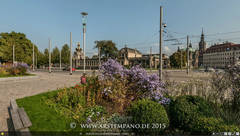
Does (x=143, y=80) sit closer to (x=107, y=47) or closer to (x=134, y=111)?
(x=134, y=111)

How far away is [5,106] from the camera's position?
18.2ft

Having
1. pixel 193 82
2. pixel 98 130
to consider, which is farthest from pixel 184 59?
pixel 98 130

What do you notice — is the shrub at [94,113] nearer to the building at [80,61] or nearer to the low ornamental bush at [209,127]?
the low ornamental bush at [209,127]

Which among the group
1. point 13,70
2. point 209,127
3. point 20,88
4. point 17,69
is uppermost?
point 17,69

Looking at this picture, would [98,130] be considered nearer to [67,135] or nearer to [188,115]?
[67,135]

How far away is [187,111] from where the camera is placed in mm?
3090

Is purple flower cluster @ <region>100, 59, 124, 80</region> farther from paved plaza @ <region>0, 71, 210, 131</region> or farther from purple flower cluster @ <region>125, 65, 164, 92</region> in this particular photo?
paved plaza @ <region>0, 71, 210, 131</region>

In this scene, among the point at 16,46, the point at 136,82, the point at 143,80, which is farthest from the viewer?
the point at 16,46

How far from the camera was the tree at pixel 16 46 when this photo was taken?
4312 centimetres

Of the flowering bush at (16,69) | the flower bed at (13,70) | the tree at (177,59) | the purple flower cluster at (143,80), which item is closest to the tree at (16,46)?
the flowering bush at (16,69)

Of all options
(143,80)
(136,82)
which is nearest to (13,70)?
(136,82)

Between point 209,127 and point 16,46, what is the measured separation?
6014 cm

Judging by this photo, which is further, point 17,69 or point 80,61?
point 80,61

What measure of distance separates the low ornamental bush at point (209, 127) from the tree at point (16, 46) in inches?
2275
